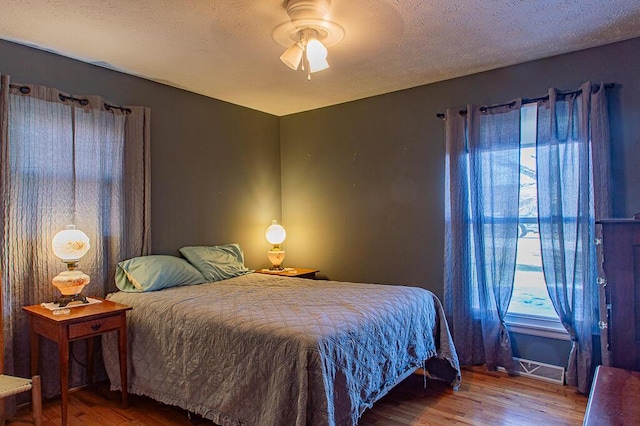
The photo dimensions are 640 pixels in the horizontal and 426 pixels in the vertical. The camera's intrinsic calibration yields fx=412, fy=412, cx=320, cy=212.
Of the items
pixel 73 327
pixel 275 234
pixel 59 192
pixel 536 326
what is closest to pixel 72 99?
pixel 59 192

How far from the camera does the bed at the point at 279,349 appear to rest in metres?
1.89

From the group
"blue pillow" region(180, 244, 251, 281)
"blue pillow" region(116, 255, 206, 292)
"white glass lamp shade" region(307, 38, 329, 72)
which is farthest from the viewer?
"blue pillow" region(180, 244, 251, 281)

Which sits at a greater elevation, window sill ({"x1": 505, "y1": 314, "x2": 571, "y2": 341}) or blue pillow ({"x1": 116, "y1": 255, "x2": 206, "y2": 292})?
blue pillow ({"x1": 116, "y1": 255, "x2": 206, "y2": 292})

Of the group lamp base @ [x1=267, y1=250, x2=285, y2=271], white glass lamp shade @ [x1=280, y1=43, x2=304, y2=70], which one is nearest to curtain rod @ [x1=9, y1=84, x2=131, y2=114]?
white glass lamp shade @ [x1=280, y1=43, x2=304, y2=70]

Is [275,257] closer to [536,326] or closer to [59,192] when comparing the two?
[59,192]

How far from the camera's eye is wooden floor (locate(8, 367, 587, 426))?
245cm

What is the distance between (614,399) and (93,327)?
2.55 metres

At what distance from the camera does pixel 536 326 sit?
3.15 metres

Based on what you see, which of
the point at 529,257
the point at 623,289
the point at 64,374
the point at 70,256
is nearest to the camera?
the point at 623,289

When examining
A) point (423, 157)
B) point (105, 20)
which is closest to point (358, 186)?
point (423, 157)

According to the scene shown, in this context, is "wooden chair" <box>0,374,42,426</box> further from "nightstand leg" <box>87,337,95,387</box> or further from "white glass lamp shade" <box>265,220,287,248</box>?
"white glass lamp shade" <box>265,220,287,248</box>

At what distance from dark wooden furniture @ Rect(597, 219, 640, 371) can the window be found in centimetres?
169

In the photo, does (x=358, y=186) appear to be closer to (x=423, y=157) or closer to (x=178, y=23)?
(x=423, y=157)

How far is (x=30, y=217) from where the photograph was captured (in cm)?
268
